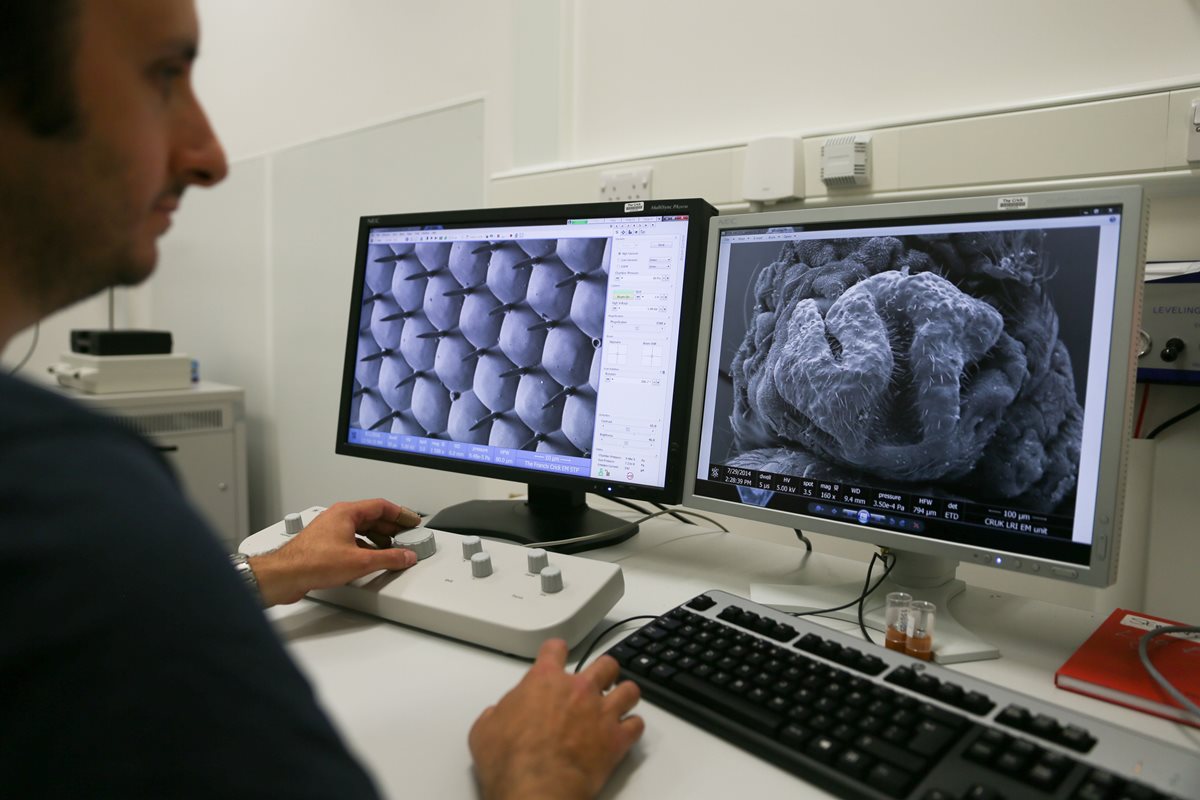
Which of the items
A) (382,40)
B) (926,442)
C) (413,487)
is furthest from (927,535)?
(382,40)

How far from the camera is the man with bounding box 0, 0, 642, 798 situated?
28 cm

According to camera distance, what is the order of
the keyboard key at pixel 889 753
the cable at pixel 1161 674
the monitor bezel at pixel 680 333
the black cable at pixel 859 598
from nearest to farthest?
1. the keyboard key at pixel 889 753
2. the cable at pixel 1161 674
3. the black cable at pixel 859 598
4. the monitor bezel at pixel 680 333

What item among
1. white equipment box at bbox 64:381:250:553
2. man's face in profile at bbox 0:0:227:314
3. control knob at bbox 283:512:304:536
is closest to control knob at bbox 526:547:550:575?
control knob at bbox 283:512:304:536

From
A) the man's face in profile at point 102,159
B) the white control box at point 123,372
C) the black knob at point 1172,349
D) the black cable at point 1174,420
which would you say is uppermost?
the man's face in profile at point 102,159

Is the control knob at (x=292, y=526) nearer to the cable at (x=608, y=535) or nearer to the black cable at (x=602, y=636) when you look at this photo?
the cable at (x=608, y=535)

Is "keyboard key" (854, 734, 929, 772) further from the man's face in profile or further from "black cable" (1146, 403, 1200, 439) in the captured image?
"black cable" (1146, 403, 1200, 439)

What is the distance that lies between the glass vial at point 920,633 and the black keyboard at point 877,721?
0.10m

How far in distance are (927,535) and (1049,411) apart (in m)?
0.16

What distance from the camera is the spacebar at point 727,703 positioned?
57 cm

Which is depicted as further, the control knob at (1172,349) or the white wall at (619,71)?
the white wall at (619,71)

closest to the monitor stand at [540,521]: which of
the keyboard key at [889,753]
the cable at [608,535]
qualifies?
the cable at [608,535]

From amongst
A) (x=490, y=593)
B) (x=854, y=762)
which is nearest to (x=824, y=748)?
(x=854, y=762)

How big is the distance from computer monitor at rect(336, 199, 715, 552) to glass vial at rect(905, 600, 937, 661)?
0.31 metres

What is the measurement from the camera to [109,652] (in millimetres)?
281
